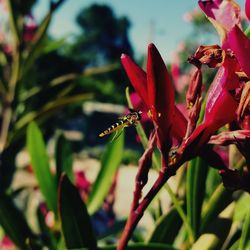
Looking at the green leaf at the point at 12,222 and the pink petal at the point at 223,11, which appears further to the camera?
the green leaf at the point at 12,222

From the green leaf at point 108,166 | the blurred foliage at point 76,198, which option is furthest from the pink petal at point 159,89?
the green leaf at point 108,166

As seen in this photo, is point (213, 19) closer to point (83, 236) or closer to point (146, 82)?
point (146, 82)

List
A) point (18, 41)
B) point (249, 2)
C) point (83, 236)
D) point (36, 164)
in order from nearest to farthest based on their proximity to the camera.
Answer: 1. point (249, 2)
2. point (83, 236)
3. point (36, 164)
4. point (18, 41)

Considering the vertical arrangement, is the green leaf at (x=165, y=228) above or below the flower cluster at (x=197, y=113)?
below

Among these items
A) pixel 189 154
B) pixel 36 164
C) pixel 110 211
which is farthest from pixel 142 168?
pixel 110 211

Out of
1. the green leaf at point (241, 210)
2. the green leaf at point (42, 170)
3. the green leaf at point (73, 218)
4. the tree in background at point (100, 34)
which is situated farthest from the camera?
the tree in background at point (100, 34)

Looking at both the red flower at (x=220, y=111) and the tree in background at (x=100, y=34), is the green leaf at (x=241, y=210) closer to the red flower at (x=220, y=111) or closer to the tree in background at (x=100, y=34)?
the red flower at (x=220, y=111)

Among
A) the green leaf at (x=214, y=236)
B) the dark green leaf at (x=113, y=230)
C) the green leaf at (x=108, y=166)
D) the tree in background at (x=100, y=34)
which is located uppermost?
the green leaf at (x=214, y=236)
